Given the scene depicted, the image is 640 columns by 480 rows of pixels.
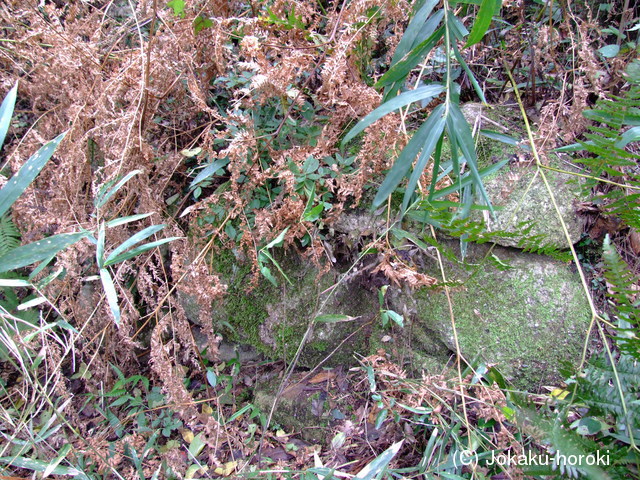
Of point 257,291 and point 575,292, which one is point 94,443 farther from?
point 575,292

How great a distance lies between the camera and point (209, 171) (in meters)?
1.97

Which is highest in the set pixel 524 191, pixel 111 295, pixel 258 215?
pixel 111 295

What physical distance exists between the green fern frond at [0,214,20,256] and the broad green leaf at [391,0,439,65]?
2156 mm

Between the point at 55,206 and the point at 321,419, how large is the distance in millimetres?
1588

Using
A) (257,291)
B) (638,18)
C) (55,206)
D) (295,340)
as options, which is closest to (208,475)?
(295,340)

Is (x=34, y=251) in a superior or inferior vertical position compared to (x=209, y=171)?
superior

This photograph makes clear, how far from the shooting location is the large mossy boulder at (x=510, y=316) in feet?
5.83

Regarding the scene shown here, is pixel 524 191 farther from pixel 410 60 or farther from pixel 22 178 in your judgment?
pixel 22 178

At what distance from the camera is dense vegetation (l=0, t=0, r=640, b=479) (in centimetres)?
165

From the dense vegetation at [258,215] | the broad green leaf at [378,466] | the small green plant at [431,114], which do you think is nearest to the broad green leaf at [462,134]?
the small green plant at [431,114]

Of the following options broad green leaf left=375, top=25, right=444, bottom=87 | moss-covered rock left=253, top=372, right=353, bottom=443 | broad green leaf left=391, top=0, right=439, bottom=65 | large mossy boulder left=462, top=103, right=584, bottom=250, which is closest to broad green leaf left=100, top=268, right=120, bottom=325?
moss-covered rock left=253, top=372, right=353, bottom=443

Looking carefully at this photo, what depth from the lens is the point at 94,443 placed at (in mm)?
1744

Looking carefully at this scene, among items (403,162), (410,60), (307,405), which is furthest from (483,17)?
(307,405)

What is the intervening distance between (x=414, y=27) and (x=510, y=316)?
4.18 ft
